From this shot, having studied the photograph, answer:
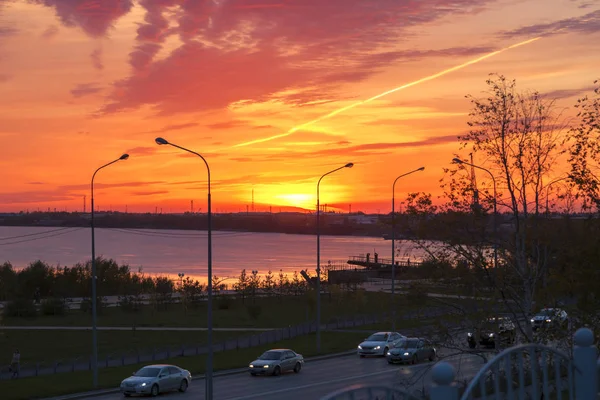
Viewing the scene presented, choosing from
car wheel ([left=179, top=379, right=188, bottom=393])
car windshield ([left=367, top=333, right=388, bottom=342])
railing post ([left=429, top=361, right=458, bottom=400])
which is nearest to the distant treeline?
car windshield ([left=367, top=333, right=388, bottom=342])

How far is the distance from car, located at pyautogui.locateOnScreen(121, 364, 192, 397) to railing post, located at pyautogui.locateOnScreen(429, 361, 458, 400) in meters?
25.3

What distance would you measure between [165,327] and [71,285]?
30827 mm

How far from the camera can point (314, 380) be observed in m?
33.0

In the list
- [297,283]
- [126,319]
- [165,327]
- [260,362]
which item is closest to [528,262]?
[260,362]

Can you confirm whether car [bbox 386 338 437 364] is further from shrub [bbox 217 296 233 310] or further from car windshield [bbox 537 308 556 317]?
shrub [bbox 217 296 233 310]

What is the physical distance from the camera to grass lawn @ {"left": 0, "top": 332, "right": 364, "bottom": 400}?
30359 millimetres

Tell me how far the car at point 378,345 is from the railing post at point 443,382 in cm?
3508

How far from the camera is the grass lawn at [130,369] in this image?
3036cm

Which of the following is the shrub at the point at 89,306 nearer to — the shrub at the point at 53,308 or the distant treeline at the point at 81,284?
the shrub at the point at 53,308

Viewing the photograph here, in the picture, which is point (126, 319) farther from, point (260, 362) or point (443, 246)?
point (443, 246)

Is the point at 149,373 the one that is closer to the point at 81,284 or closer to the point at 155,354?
the point at 155,354

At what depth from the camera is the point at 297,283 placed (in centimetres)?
9012

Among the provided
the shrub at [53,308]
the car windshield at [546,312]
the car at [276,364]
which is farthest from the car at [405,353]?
the shrub at [53,308]

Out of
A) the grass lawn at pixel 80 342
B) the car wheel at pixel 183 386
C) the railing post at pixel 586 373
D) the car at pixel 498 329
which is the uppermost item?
the railing post at pixel 586 373
